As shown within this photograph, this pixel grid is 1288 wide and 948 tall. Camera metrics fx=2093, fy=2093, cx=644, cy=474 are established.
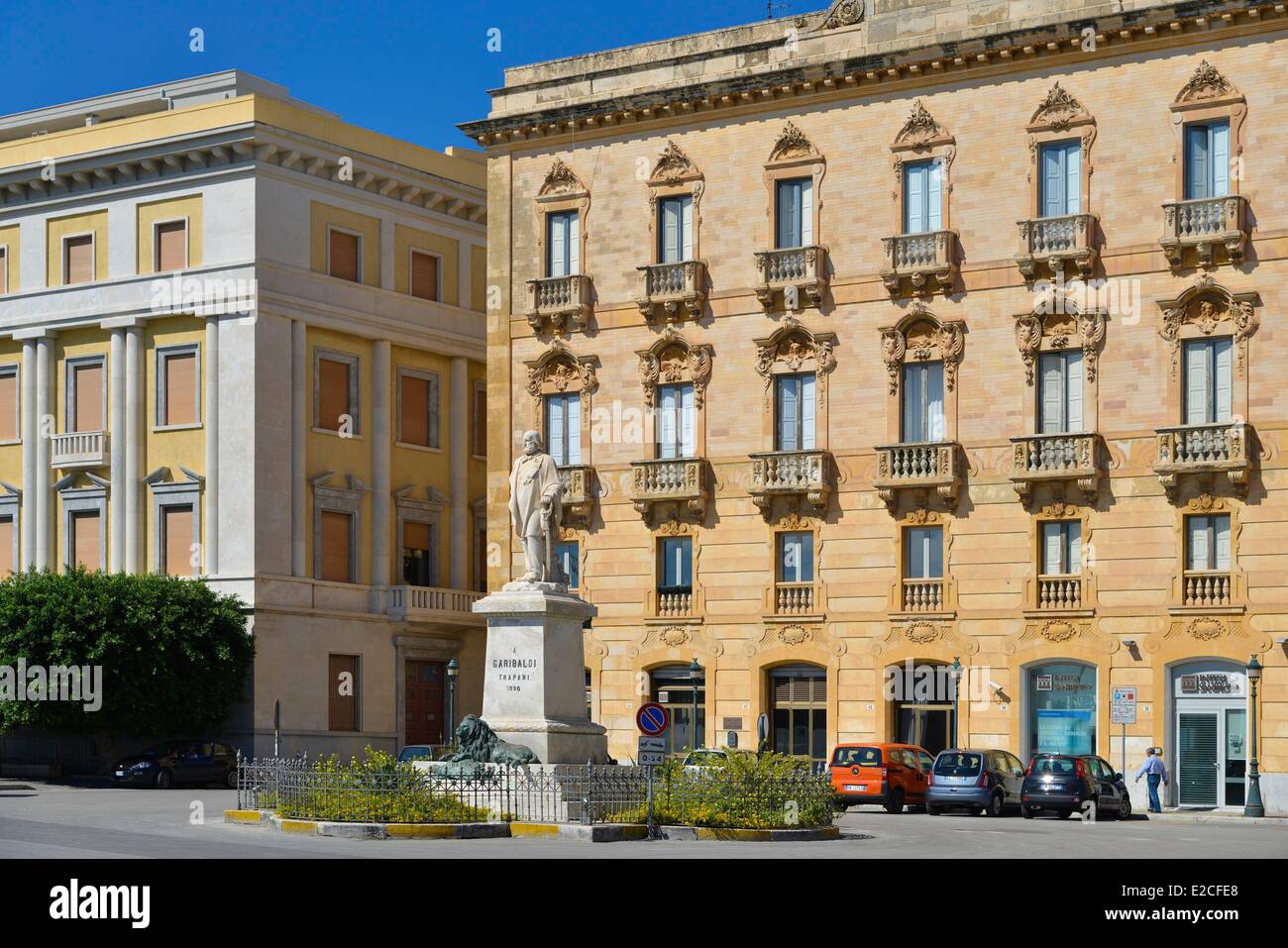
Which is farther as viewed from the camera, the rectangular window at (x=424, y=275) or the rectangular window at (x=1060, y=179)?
the rectangular window at (x=424, y=275)

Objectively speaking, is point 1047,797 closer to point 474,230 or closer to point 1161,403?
point 1161,403

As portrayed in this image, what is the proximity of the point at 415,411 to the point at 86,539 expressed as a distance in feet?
34.0

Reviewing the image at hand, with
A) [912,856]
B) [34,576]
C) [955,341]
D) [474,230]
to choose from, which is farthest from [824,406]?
[912,856]

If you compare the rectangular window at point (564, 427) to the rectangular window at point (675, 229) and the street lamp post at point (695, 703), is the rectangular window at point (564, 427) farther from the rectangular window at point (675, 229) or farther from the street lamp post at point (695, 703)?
the street lamp post at point (695, 703)

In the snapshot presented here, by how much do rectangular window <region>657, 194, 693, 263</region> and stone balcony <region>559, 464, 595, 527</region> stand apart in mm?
6074

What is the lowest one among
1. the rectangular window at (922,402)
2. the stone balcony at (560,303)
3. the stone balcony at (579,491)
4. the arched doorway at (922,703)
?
the arched doorway at (922,703)

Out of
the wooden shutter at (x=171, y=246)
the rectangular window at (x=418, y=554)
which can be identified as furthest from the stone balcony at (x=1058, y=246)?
the wooden shutter at (x=171, y=246)

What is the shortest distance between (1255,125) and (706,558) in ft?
57.3

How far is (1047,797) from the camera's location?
43.8 meters

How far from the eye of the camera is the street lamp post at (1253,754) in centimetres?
4553

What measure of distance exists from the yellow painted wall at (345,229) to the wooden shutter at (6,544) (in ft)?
39.7

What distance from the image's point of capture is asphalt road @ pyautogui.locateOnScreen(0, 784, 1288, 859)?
26.3 m

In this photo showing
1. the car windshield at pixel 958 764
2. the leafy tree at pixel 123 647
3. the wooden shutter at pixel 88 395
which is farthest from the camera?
the wooden shutter at pixel 88 395

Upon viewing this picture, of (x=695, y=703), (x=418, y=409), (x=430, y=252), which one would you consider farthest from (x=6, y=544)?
(x=695, y=703)
